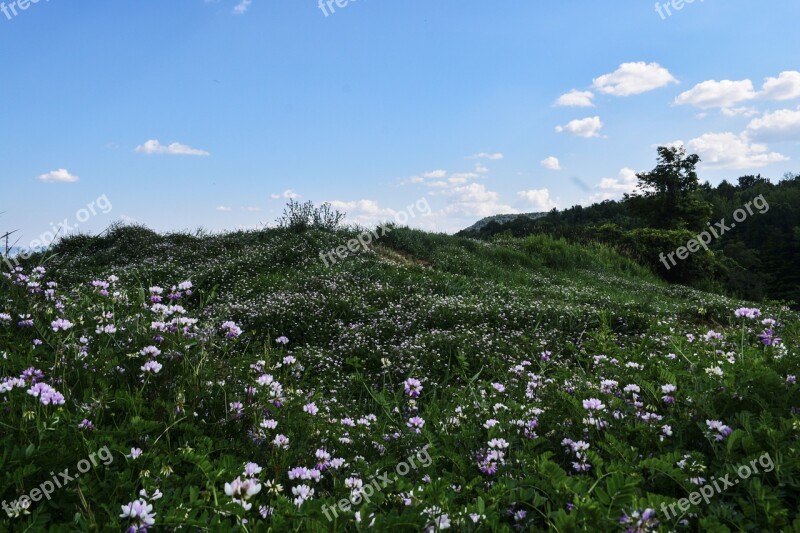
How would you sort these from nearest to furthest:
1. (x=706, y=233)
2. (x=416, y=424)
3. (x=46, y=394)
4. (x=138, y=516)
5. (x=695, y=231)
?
(x=138, y=516) → (x=46, y=394) → (x=416, y=424) → (x=706, y=233) → (x=695, y=231)

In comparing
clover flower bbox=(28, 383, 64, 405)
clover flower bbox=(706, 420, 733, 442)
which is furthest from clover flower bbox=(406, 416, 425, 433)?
clover flower bbox=(28, 383, 64, 405)

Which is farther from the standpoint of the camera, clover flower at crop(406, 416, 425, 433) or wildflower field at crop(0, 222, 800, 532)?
clover flower at crop(406, 416, 425, 433)

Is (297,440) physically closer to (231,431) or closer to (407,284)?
(231,431)

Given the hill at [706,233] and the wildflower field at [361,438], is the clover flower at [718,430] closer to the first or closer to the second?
→ the wildflower field at [361,438]

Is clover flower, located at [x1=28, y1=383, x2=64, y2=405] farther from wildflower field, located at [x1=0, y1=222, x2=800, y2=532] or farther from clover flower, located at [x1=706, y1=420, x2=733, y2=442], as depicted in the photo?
clover flower, located at [x1=706, y1=420, x2=733, y2=442]

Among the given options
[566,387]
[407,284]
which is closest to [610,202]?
[407,284]

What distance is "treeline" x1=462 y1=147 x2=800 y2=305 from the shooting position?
925 inches

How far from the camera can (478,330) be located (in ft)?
25.6

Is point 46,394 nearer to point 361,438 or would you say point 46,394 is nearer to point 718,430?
point 361,438

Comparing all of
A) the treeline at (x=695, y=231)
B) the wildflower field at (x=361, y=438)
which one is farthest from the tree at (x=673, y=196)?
the wildflower field at (x=361, y=438)

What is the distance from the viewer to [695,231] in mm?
33625

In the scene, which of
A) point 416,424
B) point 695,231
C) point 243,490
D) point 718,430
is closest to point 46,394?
point 243,490

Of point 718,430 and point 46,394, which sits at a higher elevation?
point 46,394

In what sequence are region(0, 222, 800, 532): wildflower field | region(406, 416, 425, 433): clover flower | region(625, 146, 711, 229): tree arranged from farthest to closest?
1. region(625, 146, 711, 229): tree
2. region(406, 416, 425, 433): clover flower
3. region(0, 222, 800, 532): wildflower field
